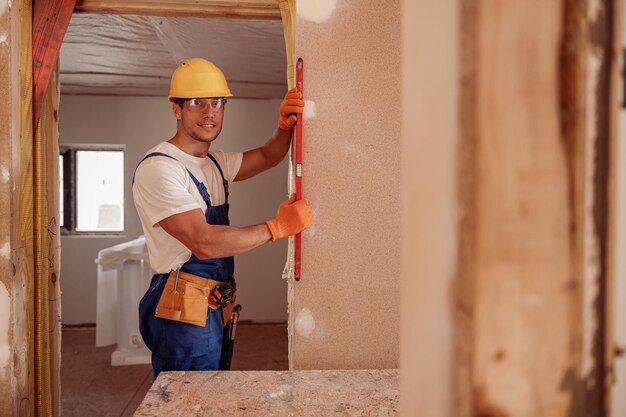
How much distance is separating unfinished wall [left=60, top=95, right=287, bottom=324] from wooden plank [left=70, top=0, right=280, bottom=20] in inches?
130

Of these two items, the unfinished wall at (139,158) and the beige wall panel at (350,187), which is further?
the unfinished wall at (139,158)

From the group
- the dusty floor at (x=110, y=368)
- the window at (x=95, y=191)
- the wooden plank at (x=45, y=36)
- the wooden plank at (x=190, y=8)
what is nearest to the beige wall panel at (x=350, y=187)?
the wooden plank at (x=190, y=8)

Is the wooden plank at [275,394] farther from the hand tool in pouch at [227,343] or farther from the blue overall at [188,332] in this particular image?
the hand tool in pouch at [227,343]

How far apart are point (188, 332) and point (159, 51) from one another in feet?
8.01

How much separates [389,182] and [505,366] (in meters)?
1.40

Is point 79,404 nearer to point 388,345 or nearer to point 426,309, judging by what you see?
point 388,345

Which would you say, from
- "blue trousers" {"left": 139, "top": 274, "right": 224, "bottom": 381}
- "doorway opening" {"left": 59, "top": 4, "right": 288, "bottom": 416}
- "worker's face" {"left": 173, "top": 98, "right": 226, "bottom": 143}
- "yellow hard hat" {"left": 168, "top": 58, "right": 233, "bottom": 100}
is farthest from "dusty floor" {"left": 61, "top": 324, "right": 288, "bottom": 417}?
"yellow hard hat" {"left": 168, "top": 58, "right": 233, "bottom": 100}

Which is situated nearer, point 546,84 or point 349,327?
point 546,84

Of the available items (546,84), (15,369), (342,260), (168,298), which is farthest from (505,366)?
(15,369)

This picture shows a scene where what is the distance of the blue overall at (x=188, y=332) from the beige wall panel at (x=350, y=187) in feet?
1.10

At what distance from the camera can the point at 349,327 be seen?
5.94 ft

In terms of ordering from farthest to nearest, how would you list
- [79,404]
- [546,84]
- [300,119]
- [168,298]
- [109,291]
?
[109,291] < [79,404] < [168,298] < [300,119] < [546,84]

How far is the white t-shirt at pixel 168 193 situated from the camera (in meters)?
1.80

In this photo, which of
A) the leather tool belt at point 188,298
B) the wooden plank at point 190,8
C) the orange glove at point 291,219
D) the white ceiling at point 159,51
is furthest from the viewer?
the white ceiling at point 159,51
